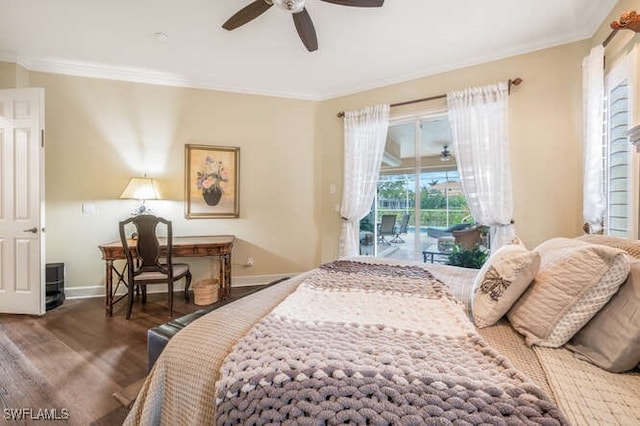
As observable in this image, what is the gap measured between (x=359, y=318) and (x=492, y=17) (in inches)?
111

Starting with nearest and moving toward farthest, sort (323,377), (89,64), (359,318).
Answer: (323,377), (359,318), (89,64)

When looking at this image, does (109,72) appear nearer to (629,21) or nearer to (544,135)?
(629,21)

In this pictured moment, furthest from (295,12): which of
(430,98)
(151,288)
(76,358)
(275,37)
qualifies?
(151,288)

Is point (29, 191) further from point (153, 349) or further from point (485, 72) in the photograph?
point (485, 72)

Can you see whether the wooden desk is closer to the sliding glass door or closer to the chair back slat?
the chair back slat

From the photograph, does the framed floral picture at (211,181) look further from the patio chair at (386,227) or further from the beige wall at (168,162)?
the patio chair at (386,227)

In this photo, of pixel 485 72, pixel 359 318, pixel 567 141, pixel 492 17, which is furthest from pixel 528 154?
pixel 359 318

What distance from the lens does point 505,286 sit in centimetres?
111

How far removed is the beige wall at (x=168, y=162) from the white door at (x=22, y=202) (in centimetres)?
38

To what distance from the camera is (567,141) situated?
101 inches

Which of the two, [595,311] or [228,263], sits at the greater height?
[595,311]

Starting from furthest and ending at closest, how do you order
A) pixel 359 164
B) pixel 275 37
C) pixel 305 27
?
pixel 359 164, pixel 275 37, pixel 305 27

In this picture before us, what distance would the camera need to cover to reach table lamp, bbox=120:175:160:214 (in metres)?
3.12

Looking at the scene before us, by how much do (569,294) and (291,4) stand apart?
2.22m
